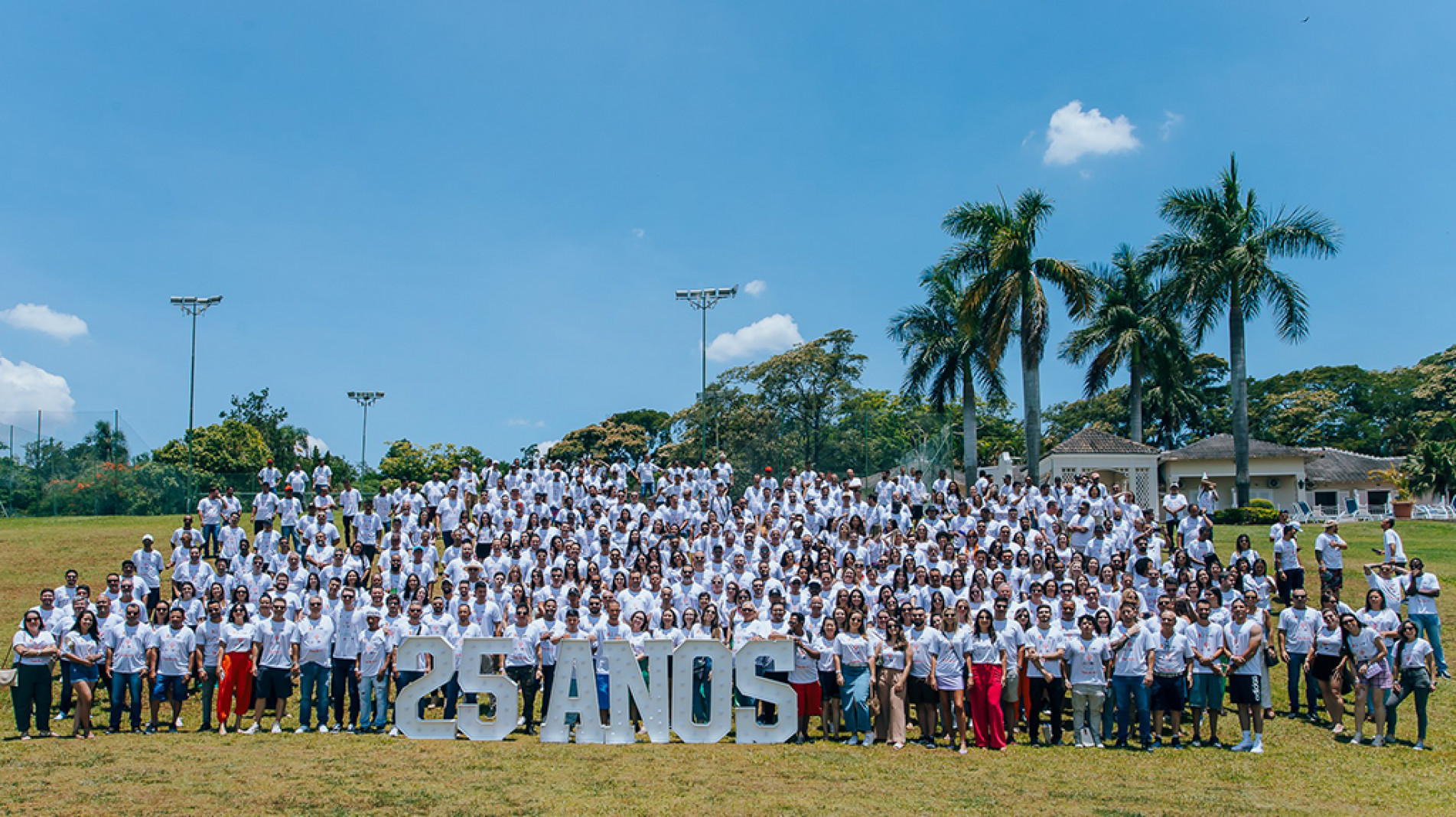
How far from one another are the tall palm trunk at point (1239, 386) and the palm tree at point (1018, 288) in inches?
244

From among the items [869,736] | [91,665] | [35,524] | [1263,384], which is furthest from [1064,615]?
[1263,384]

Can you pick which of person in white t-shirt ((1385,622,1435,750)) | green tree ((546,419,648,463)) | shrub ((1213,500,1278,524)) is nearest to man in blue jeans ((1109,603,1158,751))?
person in white t-shirt ((1385,622,1435,750))

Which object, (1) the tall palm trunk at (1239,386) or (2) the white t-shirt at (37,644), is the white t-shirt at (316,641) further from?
(1) the tall palm trunk at (1239,386)

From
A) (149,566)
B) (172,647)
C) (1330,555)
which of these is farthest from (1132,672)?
(149,566)

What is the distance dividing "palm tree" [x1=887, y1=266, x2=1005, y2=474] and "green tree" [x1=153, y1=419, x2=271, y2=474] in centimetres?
3277

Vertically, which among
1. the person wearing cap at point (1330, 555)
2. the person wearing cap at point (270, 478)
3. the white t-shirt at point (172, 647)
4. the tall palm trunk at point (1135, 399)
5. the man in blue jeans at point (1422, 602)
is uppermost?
the tall palm trunk at point (1135, 399)

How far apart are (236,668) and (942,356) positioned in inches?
1094

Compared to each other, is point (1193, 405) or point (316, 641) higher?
point (1193, 405)

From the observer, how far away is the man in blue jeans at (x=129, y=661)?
11.6 metres

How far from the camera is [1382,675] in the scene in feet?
36.5

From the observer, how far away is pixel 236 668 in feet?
38.7

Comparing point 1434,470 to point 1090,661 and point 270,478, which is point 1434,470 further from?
point 270,478

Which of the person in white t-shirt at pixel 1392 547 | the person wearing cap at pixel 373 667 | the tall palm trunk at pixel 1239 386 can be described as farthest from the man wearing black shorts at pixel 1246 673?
the tall palm trunk at pixel 1239 386

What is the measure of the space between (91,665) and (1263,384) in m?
68.4
